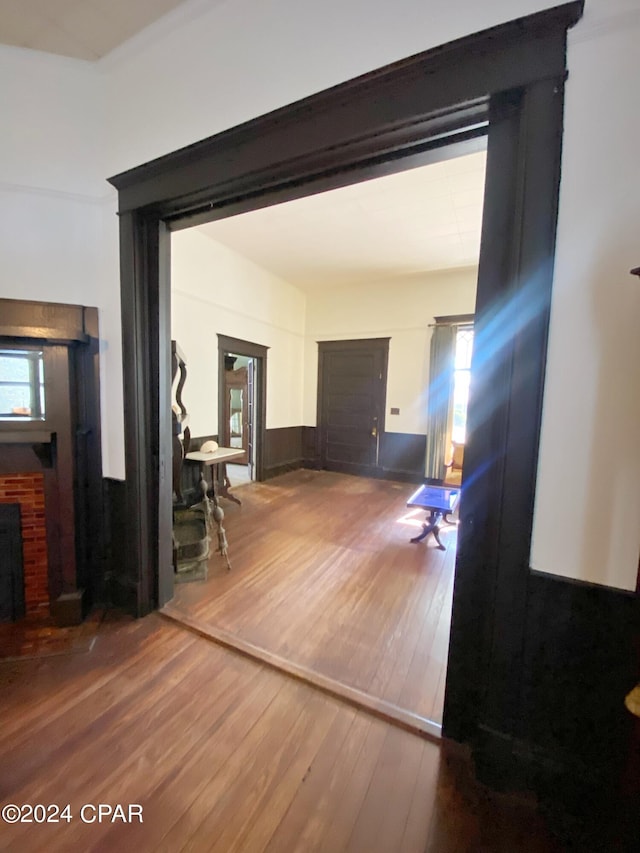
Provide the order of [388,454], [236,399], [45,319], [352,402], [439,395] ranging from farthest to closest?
[236,399], [352,402], [388,454], [439,395], [45,319]

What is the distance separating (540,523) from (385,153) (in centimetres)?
152

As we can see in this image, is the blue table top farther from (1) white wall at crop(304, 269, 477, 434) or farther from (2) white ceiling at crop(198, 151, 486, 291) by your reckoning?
(2) white ceiling at crop(198, 151, 486, 291)

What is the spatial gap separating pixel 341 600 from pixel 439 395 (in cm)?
379

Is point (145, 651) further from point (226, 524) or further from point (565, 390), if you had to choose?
point (565, 390)

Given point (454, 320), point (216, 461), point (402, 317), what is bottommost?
point (216, 461)

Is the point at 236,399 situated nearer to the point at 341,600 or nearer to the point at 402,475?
the point at 402,475

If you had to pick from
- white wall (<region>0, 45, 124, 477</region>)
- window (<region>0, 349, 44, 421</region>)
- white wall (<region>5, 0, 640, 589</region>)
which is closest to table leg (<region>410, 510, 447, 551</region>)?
white wall (<region>5, 0, 640, 589</region>)

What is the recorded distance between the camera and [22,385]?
1967mm

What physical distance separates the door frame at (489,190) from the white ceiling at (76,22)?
2.46 ft

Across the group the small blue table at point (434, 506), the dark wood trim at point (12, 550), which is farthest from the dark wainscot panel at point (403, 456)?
the dark wood trim at point (12, 550)

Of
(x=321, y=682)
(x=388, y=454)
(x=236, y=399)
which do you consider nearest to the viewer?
(x=321, y=682)

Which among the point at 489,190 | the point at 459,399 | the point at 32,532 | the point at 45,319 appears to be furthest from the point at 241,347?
the point at 489,190

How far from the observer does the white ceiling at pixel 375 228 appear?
2.93 metres

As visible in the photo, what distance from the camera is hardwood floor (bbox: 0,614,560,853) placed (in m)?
1.06
